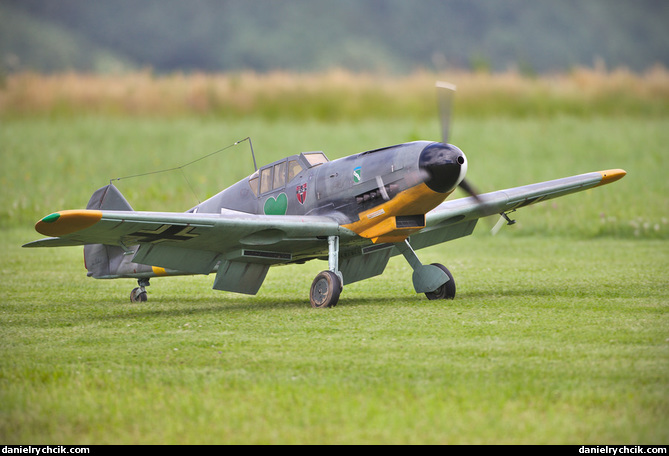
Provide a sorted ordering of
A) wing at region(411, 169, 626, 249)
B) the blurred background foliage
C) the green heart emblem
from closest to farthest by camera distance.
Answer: the green heart emblem, wing at region(411, 169, 626, 249), the blurred background foliage

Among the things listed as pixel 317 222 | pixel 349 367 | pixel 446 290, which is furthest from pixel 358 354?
pixel 446 290

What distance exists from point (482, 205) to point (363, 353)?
4.82m

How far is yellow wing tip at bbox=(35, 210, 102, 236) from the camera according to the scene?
917 cm

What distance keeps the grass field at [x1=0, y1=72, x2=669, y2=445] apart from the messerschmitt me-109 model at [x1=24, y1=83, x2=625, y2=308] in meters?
0.57

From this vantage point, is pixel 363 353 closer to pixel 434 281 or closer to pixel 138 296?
pixel 434 281

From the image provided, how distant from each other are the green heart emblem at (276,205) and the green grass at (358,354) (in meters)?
1.35

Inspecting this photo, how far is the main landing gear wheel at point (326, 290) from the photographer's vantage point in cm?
1086

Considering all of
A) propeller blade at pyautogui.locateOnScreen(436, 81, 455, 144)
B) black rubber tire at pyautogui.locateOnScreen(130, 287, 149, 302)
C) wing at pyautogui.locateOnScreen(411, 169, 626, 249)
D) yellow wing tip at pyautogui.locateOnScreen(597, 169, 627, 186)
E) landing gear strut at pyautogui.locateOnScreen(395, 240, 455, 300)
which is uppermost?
propeller blade at pyautogui.locateOnScreen(436, 81, 455, 144)

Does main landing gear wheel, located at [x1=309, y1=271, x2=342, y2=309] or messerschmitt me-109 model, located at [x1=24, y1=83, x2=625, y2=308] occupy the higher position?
messerschmitt me-109 model, located at [x1=24, y1=83, x2=625, y2=308]

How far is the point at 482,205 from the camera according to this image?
39.9 ft

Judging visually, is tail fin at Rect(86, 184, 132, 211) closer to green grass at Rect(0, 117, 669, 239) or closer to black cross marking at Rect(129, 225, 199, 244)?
black cross marking at Rect(129, 225, 199, 244)

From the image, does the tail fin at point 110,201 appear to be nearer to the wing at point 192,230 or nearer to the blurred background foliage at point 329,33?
the wing at point 192,230

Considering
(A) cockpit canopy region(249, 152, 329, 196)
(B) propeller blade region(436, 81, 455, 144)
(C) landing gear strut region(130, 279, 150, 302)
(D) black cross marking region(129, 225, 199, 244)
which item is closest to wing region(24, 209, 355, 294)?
(D) black cross marking region(129, 225, 199, 244)

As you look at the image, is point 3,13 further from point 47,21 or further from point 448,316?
point 448,316
